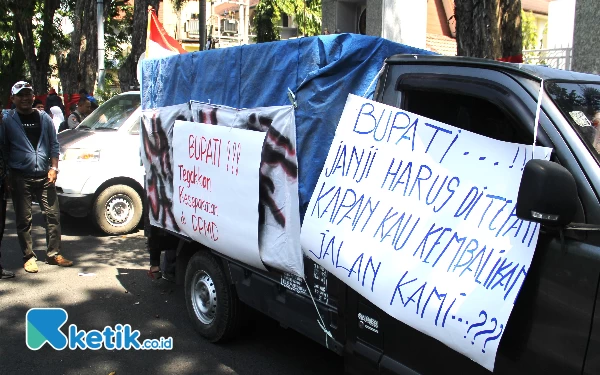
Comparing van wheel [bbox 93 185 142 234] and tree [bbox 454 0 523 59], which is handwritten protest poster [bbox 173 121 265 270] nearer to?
tree [bbox 454 0 523 59]

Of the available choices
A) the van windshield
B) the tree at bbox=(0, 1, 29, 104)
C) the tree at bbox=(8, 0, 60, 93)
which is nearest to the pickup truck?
the van windshield

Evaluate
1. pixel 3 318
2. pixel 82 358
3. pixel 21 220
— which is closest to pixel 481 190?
pixel 82 358

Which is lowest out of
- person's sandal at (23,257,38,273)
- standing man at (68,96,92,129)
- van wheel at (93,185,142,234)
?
person's sandal at (23,257,38,273)

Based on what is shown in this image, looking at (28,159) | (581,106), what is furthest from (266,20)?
(581,106)

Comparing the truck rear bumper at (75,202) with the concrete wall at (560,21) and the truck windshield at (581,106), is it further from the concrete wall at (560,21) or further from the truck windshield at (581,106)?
the concrete wall at (560,21)

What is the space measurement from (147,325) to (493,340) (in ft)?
11.4

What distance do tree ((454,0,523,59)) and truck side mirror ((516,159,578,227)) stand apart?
3721 mm

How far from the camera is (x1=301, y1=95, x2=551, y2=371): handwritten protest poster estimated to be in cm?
240

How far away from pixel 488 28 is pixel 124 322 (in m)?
4.36

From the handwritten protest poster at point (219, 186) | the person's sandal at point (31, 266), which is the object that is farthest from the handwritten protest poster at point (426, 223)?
the person's sandal at point (31, 266)

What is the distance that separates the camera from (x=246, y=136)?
3799mm

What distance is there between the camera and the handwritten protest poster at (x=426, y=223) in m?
2.40

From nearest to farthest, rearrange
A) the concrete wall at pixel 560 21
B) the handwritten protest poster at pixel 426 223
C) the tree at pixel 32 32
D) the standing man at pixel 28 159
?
the handwritten protest poster at pixel 426 223, the standing man at pixel 28 159, the concrete wall at pixel 560 21, the tree at pixel 32 32

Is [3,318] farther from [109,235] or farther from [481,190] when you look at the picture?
A: [481,190]
